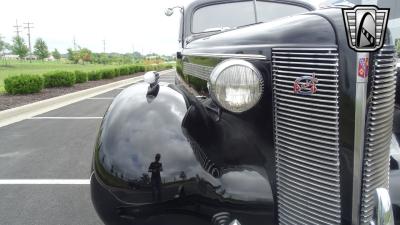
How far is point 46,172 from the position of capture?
432cm

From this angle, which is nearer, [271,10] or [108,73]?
[271,10]

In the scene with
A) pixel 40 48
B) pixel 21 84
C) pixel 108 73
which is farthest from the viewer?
pixel 40 48

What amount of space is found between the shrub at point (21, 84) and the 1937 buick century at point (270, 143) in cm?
1111

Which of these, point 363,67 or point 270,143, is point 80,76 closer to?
point 270,143

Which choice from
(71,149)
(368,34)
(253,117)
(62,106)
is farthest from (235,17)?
(62,106)

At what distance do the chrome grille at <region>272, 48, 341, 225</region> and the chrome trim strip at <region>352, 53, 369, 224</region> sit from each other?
0.07 metres

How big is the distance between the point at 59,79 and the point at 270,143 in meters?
14.5

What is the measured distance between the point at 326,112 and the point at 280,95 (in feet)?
0.76

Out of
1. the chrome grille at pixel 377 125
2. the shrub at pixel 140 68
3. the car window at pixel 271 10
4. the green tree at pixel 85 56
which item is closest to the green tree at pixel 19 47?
the green tree at pixel 85 56

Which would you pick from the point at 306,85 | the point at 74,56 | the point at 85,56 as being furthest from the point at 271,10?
the point at 74,56

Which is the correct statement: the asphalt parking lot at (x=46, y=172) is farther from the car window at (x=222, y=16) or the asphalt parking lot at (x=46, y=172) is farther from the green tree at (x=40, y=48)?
the green tree at (x=40, y=48)

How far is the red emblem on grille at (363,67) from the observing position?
4.64 ft

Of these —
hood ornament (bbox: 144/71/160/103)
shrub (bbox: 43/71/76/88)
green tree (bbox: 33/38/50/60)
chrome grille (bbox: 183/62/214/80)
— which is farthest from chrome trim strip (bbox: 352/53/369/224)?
green tree (bbox: 33/38/50/60)

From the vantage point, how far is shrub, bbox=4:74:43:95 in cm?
1164
